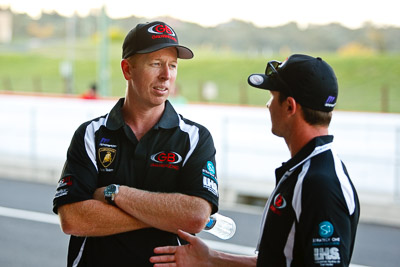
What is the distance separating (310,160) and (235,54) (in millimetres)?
A: 49044

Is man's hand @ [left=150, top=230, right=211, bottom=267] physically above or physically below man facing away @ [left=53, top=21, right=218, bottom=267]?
below

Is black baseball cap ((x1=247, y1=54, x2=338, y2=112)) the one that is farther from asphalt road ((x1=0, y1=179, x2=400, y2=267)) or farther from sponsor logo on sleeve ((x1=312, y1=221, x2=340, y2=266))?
asphalt road ((x1=0, y1=179, x2=400, y2=267))

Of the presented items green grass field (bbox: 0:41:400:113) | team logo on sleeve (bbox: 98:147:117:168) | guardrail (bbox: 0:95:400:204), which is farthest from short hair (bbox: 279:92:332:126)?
green grass field (bbox: 0:41:400:113)

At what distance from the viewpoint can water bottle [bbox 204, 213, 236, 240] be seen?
2.98 meters

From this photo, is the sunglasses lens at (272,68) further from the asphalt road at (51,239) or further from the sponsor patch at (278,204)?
the asphalt road at (51,239)

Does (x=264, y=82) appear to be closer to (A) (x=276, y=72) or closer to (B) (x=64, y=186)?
(A) (x=276, y=72)

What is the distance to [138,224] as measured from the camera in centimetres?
269

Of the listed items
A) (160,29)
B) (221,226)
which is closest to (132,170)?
(221,226)

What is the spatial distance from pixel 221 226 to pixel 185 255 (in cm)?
62

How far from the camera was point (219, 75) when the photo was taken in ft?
149

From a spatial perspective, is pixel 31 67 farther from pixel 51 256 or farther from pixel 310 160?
pixel 310 160

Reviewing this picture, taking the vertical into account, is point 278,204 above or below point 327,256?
above

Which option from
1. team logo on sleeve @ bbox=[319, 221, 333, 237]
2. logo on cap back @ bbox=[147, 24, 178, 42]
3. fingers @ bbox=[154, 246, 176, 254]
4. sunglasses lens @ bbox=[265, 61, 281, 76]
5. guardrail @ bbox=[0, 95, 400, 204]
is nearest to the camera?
team logo on sleeve @ bbox=[319, 221, 333, 237]

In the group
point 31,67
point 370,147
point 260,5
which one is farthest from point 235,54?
point 370,147
